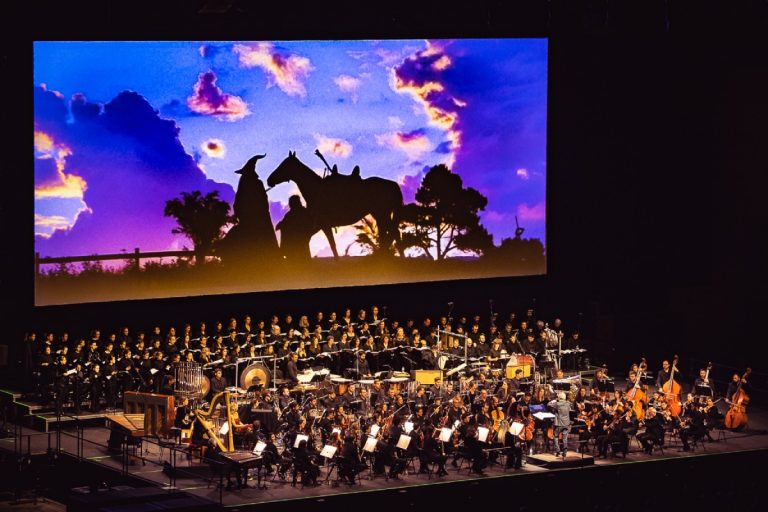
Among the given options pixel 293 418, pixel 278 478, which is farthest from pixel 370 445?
pixel 278 478

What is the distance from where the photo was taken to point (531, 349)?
23.7 meters

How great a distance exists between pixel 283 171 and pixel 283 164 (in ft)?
0.38

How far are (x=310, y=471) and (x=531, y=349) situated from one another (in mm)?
6210

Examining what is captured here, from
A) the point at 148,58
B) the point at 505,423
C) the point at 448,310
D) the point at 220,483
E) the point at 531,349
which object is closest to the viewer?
the point at 220,483

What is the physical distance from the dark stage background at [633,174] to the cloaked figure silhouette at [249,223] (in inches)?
28.0

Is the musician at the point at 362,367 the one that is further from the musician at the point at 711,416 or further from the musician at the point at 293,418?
the musician at the point at 711,416

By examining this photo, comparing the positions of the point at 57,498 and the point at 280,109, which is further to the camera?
the point at 280,109

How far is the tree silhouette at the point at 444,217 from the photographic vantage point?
24812mm

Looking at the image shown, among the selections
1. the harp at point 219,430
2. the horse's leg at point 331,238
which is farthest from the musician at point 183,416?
the horse's leg at point 331,238

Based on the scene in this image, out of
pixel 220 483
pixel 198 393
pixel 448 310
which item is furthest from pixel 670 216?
pixel 220 483

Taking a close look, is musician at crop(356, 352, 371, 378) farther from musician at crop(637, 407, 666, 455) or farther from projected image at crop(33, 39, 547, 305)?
musician at crop(637, 407, 666, 455)

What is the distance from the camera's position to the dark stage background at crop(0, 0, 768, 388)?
24375mm

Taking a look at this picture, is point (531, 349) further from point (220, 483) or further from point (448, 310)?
point (220, 483)

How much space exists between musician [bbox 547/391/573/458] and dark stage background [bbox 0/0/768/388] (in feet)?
17.6
